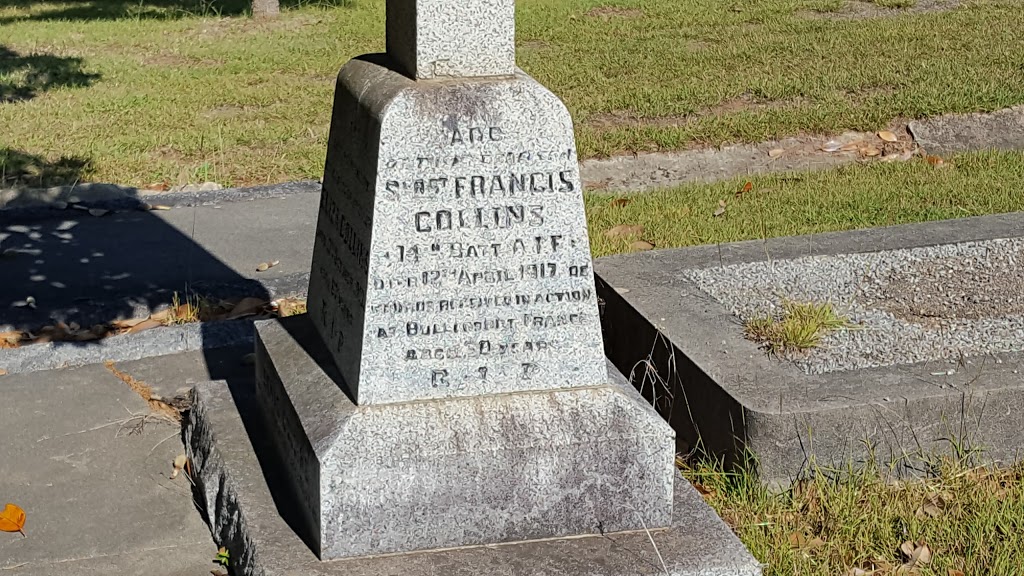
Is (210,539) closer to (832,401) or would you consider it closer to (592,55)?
(832,401)

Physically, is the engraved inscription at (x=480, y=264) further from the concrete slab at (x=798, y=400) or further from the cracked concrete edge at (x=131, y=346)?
the cracked concrete edge at (x=131, y=346)

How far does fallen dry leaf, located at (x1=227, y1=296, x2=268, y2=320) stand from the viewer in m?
5.34

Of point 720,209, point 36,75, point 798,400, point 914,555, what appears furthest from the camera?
point 36,75

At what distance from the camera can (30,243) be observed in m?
6.31

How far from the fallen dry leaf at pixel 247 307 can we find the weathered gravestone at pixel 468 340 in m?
2.10

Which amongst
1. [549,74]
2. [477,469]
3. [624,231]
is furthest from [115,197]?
[477,469]

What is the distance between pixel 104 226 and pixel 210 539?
3.38m

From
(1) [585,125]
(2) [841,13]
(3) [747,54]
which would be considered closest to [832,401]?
(1) [585,125]

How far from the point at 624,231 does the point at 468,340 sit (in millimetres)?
3063

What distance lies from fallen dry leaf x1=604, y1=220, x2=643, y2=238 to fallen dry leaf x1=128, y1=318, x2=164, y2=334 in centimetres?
211

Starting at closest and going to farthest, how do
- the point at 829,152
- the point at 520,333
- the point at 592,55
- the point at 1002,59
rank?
the point at 520,333
the point at 829,152
the point at 1002,59
the point at 592,55

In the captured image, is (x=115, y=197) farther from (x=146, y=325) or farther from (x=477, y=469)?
(x=477, y=469)

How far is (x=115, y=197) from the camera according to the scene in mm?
7047

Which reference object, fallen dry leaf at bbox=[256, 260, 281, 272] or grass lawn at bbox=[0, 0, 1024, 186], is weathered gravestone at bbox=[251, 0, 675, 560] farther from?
grass lawn at bbox=[0, 0, 1024, 186]
